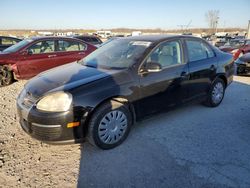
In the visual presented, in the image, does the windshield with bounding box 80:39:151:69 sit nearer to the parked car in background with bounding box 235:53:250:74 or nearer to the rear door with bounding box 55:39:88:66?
the rear door with bounding box 55:39:88:66

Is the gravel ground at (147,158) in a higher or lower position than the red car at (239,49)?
lower

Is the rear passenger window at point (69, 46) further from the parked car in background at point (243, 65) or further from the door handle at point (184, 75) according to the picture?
the parked car in background at point (243, 65)

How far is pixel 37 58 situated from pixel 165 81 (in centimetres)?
467

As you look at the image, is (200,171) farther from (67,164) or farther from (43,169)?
(43,169)

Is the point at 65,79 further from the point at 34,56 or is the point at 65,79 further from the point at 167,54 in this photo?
the point at 34,56

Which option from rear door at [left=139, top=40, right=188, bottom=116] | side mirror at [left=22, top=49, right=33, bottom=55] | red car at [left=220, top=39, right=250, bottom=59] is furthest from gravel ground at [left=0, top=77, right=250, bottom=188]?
red car at [left=220, top=39, right=250, bottom=59]

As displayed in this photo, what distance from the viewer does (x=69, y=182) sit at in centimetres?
257

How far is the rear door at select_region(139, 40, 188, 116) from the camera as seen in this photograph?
350 centimetres

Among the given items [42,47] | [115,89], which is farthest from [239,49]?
[115,89]

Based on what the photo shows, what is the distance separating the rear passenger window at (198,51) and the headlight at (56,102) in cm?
247

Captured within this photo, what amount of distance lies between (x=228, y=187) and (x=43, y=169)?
2.21m

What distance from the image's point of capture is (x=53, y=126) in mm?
2807

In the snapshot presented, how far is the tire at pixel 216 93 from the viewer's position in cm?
471

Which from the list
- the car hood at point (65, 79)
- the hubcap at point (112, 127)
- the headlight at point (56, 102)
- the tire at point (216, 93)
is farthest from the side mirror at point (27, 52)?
the tire at point (216, 93)
